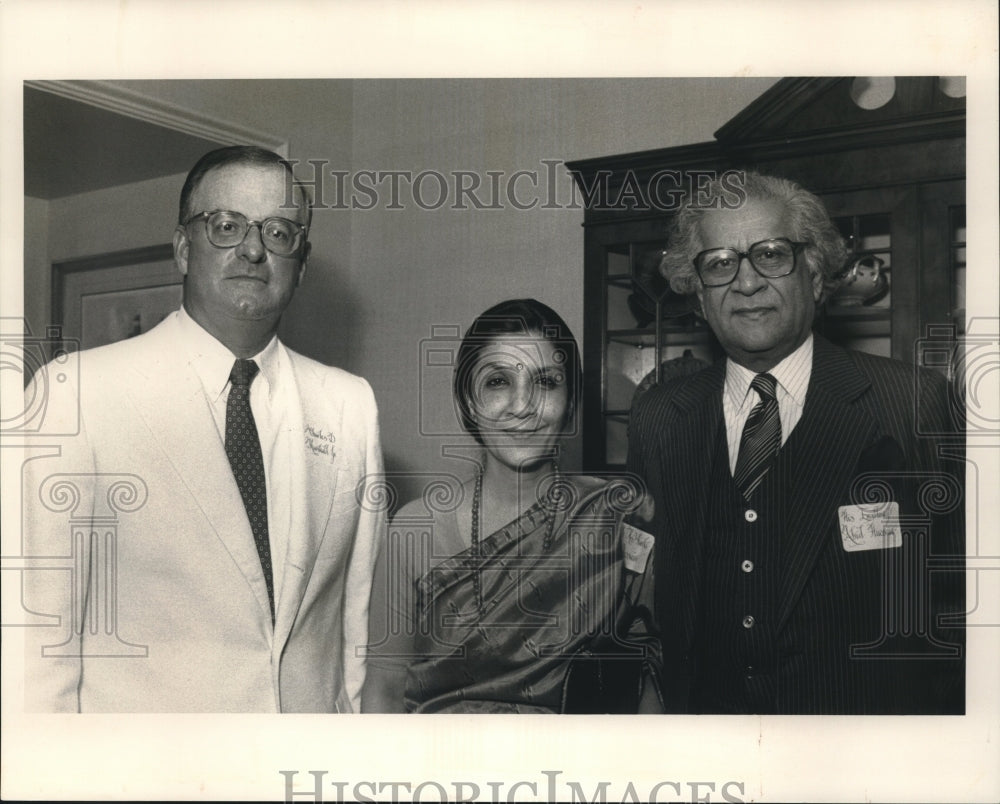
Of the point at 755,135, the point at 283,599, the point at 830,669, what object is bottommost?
the point at 830,669

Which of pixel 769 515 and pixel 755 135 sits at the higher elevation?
pixel 755 135

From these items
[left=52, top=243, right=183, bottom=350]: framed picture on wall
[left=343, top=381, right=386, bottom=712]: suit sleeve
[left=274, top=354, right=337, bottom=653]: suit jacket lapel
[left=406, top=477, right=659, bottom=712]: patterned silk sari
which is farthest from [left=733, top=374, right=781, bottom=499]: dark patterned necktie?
[left=52, top=243, right=183, bottom=350]: framed picture on wall

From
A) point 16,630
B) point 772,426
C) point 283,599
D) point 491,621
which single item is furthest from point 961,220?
point 16,630

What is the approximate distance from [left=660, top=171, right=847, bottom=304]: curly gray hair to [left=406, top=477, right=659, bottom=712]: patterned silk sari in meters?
0.49

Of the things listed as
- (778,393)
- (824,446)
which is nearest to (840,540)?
(824,446)

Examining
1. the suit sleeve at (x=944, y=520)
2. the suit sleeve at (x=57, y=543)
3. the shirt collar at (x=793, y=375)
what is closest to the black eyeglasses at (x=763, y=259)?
the shirt collar at (x=793, y=375)

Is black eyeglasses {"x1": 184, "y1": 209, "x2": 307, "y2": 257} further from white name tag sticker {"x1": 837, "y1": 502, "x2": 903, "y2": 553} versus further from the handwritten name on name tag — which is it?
white name tag sticker {"x1": 837, "y1": 502, "x2": 903, "y2": 553}

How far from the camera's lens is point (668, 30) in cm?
194

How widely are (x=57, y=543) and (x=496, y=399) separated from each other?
3.28 ft

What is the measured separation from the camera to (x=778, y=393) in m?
1.90

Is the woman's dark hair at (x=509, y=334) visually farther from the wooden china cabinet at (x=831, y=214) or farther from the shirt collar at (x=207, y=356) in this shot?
the shirt collar at (x=207, y=356)

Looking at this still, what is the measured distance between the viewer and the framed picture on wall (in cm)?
196

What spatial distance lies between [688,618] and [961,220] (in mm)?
1010

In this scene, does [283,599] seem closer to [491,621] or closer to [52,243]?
Result: [491,621]
